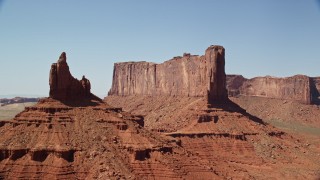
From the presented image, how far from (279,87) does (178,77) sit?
185 feet

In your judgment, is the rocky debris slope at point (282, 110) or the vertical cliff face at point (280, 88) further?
the vertical cliff face at point (280, 88)

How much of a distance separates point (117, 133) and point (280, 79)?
419 feet

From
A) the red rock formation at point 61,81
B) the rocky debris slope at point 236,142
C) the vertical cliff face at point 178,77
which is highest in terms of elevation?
the vertical cliff face at point 178,77

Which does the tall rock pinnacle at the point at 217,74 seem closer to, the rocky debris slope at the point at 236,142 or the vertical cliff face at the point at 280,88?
the rocky debris slope at the point at 236,142

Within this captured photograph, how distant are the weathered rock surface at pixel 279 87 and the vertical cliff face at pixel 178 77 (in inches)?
1380

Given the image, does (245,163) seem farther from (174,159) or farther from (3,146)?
(3,146)

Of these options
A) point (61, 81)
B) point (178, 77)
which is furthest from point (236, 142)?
point (178, 77)

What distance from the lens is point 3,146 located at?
224ft

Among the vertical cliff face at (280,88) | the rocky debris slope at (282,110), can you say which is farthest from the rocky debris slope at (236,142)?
the vertical cliff face at (280,88)

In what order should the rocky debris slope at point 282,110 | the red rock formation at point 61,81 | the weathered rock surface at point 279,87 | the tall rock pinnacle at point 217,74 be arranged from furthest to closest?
the weathered rock surface at point 279,87 → the rocky debris slope at point 282,110 → the tall rock pinnacle at point 217,74 → the red rock formation at point 61,81

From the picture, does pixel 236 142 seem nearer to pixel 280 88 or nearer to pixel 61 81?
pixel 61 81

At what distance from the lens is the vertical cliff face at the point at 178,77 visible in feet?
407

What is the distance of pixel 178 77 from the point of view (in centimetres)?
15000

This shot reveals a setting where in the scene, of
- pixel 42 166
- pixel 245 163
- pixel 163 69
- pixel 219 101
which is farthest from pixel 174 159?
pixel 163 69
